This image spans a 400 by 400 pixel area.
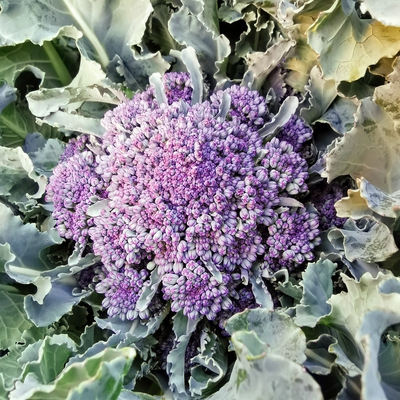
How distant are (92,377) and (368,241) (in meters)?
0.61

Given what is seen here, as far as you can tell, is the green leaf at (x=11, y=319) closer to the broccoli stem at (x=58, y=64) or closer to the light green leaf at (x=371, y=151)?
the broccoli stem at (x=58, y=64)

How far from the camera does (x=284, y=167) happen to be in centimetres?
106

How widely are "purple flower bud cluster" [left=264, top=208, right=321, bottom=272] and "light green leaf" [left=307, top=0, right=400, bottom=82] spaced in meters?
0.32

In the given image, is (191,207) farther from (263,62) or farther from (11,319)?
(11,319)

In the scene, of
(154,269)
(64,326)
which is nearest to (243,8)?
(154,269)

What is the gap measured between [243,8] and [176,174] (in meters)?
0.54

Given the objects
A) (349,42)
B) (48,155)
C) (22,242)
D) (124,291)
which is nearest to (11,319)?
(22,242)

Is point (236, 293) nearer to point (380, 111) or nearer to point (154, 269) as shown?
point (154, 269)

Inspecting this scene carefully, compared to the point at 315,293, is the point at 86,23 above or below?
above

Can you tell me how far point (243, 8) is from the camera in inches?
49.8

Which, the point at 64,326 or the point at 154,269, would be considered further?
the point at 64,326

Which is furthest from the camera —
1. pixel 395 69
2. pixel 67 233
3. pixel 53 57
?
pixel 53 57

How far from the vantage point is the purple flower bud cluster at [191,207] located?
102 cm

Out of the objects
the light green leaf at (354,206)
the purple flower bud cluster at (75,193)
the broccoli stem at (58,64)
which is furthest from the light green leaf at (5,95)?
the light green leaf at (354,206)
